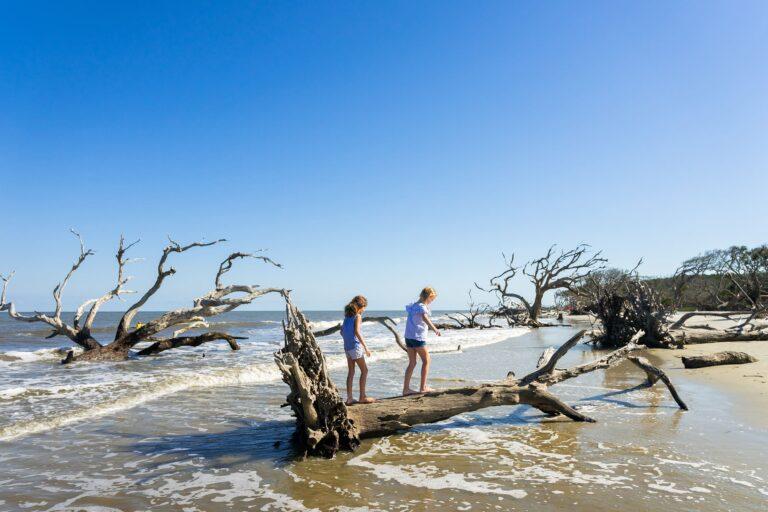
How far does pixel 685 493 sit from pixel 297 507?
342cm

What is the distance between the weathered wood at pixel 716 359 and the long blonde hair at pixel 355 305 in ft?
28.8

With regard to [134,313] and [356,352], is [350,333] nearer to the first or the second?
[356,352]

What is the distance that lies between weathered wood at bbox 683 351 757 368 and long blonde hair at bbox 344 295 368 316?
346 inches

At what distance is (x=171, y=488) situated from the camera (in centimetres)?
479

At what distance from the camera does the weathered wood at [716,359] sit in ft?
37.1

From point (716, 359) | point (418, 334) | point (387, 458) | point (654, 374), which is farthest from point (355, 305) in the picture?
point (716, 359)

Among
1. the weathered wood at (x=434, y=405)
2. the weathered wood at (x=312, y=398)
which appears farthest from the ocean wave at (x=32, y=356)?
the weathered wood at (x=434, y=405)

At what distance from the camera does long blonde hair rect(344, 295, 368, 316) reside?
6.76 meters

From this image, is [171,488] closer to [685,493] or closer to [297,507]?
[297,507]

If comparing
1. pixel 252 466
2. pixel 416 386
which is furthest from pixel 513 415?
pixel 252 466

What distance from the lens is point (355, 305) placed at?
22.2 feet

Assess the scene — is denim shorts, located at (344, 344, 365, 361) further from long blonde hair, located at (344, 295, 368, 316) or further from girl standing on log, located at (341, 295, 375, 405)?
long blonde hair, located at (344, 295, 368, 316)

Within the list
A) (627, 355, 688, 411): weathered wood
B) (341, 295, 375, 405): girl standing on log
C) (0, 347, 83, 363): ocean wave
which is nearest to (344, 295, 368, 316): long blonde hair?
(341, 295, 375, 405): girl standing on log

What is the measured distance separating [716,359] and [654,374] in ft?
15.0
